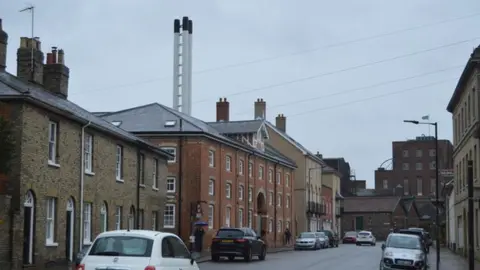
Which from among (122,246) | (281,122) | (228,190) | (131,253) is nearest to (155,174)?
(228,190)

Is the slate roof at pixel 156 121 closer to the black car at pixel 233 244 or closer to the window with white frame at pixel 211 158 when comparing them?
the window with white frame at pixel 211 158

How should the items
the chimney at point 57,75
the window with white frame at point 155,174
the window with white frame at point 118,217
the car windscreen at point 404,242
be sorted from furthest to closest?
1. the window with white frame at point 155,174
2. the window with white frame at point 118,217
3. the chimney at point 57,75
4. the car windscreen at point 404,242

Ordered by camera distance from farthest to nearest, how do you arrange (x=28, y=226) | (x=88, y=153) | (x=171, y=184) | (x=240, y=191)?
(x=240, y=191), (x=171, y=184), (x=88, y=153), (x=28, y=226)

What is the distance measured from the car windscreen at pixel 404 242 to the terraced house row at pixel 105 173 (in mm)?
12749

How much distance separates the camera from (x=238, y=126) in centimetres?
6556

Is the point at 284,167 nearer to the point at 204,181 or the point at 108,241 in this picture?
the point at 204,181

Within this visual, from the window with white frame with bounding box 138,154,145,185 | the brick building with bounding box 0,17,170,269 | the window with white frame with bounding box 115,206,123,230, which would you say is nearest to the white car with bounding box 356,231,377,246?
the brick building with bounding box 0,17,170,269

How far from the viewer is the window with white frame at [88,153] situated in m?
31.9

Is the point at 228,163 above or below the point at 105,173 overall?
above

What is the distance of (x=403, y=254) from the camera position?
90.1 feet

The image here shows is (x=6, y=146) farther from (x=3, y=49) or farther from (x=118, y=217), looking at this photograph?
(x=118, y=217)

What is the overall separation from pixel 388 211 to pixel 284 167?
46.2 m

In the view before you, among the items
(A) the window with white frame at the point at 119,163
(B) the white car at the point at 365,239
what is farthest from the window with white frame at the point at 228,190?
(B) the white car at the point at 365,239

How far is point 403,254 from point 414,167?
393 feet
